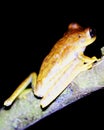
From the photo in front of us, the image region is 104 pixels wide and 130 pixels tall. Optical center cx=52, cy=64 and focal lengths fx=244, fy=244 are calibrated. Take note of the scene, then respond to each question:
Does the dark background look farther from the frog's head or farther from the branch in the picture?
the branch

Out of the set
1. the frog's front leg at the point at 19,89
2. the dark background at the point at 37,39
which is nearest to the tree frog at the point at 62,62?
the frog's front leg at the point at 19,89

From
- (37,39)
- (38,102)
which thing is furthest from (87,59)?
(37,39)

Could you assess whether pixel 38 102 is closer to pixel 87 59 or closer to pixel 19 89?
pixel 19 89

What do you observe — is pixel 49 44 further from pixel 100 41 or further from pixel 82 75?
pixel 82 75

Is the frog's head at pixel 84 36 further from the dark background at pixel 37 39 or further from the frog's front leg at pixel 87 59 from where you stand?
the dark background at pixel 37 39

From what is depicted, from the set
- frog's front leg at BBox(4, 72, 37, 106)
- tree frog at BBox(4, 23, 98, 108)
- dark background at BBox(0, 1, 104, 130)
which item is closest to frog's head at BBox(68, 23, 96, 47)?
tree frog at BBox(4, 23, 98, 108)

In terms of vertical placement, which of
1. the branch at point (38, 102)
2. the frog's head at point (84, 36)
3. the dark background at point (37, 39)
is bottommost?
the dark background at point (37, 39)

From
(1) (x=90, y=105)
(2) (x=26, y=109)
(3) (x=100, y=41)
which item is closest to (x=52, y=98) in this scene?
(2) (x=26, y=109)
